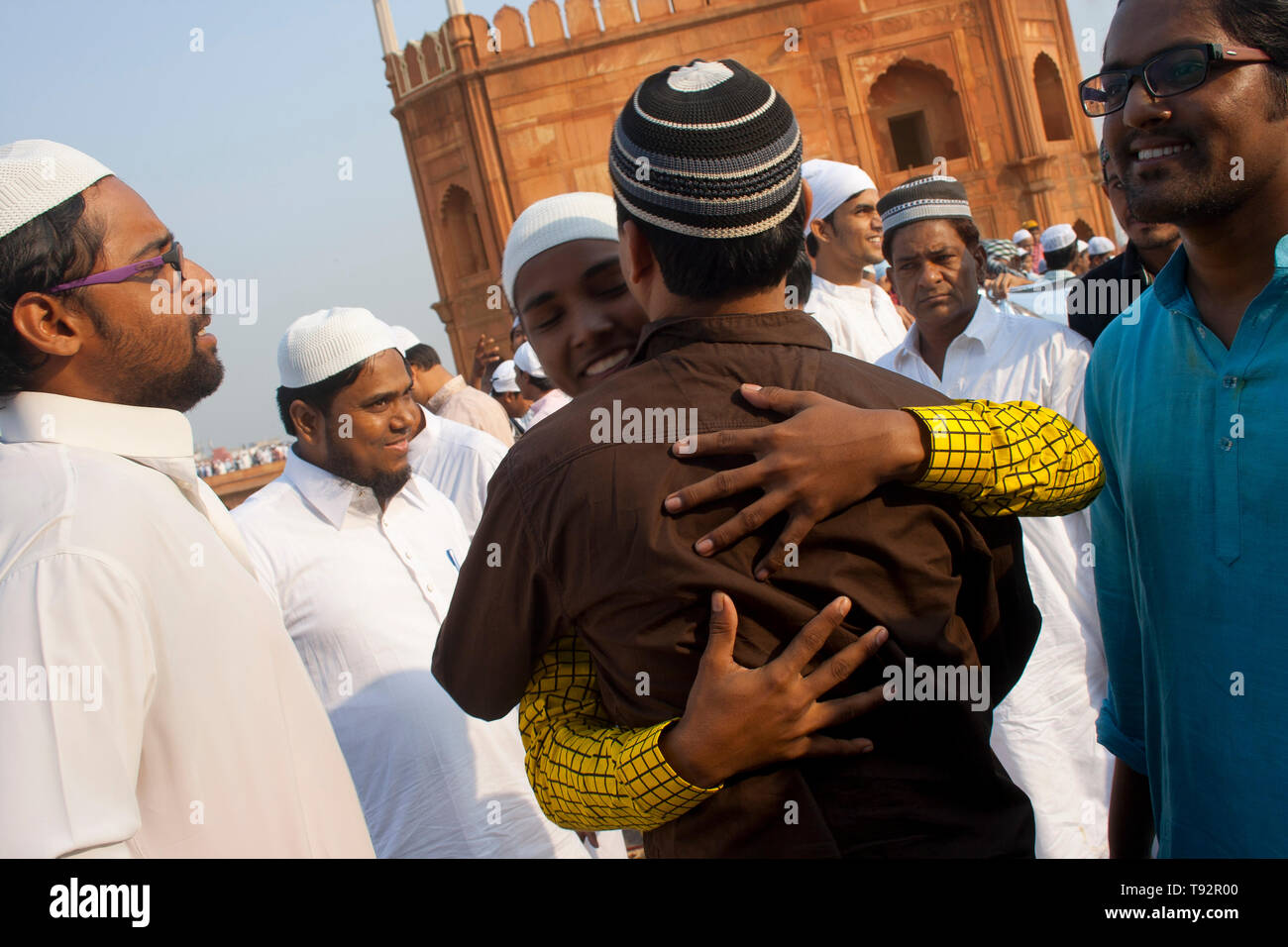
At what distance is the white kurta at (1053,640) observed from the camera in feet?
10.7

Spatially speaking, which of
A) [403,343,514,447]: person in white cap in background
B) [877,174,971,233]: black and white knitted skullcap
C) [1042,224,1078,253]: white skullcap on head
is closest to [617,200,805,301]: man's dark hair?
[877,174,971,233]: black and white knitted skullcap

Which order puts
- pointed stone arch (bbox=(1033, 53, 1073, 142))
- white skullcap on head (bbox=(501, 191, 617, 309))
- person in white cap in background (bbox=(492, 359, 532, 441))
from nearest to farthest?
white skullcap on head (bbox=(501, 191, 617, 309)) < person in white cap in background (bbox=(492, 359, 532, 441)) < pointed stone arch (bbox=(1033, 53, 1073, 142))

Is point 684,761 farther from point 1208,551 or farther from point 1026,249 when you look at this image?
point 1026,249

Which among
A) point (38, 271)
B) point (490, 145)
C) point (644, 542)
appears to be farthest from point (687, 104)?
point (490, 145)

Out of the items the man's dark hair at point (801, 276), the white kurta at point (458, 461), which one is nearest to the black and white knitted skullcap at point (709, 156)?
the man's dark hair at point (801, 276)

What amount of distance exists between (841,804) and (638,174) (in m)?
0.87

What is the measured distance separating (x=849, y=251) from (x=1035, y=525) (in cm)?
158

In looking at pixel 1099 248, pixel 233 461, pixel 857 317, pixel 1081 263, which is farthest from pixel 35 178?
pixel 233 461

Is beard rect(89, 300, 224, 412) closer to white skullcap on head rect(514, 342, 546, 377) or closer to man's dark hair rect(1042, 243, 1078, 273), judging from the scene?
white skullcap on head rect(514, 342, 546, 377)

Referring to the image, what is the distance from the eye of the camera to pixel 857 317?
4301 millimetres

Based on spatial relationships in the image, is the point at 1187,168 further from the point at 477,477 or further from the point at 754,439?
the point at 477,477

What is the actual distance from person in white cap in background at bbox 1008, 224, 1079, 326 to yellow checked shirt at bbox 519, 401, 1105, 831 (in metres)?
2.36

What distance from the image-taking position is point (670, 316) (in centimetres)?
143

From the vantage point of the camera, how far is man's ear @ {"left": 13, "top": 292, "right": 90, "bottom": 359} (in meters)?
1.55
